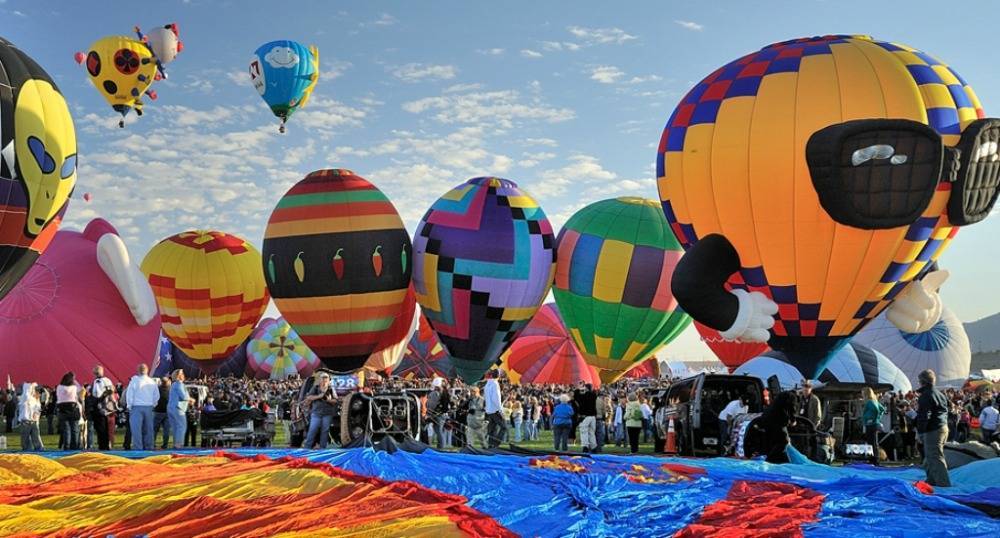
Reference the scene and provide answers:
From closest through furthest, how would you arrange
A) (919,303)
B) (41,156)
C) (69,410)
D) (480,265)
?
(69,410)
(41,156)
(919,303)
(480,265)

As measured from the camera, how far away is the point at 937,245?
15.4m

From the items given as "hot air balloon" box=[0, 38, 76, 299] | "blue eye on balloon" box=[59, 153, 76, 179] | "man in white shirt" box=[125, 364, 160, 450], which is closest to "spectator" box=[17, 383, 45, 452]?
"man in white shirt" box=[125, 364, 160, 450]

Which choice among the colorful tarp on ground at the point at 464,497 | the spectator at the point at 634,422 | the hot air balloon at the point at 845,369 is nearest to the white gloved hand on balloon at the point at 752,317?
the spectator at the point at 634,422

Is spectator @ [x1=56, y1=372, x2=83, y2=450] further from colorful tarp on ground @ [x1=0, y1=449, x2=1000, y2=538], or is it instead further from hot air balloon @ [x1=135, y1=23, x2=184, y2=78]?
hot air balloon @ [x1=135, y1=23, x2=184, y2=78]

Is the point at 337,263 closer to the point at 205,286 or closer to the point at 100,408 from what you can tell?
the point at 205,286

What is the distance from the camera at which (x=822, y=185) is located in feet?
47.7

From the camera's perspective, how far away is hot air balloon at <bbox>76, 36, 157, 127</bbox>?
82.0 ft

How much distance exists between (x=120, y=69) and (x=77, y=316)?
6517 mm

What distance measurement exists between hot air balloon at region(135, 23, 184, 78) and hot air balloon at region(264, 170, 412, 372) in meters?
6.27

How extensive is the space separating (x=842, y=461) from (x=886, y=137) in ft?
15.5

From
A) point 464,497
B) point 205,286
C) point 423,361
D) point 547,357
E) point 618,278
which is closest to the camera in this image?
point 464,497

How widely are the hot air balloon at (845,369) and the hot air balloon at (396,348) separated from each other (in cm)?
741

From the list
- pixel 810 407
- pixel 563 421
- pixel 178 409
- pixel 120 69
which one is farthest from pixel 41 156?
pixel 120 69

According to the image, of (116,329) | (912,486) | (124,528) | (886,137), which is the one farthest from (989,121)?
(116,329)
